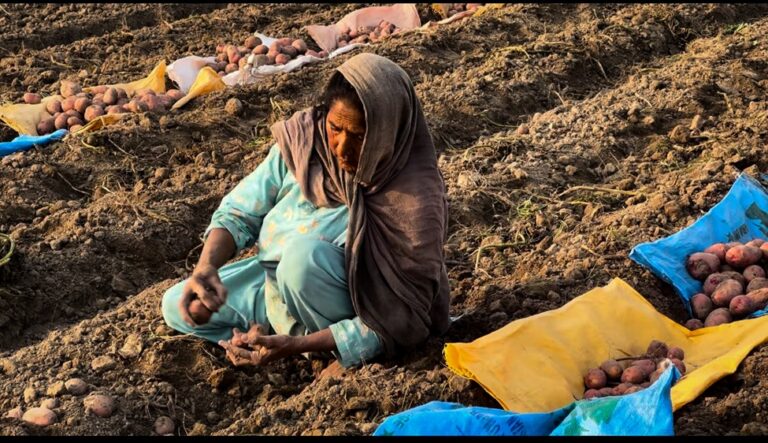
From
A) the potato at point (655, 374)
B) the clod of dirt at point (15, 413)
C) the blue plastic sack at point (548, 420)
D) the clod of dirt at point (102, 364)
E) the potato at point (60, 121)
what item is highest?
the blue plastic sack at point (548, 420)

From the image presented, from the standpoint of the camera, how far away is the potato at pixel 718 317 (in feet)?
12.1

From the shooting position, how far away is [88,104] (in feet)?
18.8

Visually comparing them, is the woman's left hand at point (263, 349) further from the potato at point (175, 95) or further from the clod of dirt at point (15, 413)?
the potato at point (175, 95)

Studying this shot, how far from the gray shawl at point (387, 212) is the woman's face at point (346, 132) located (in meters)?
0.05

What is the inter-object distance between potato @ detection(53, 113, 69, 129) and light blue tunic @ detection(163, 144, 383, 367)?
2.35 m

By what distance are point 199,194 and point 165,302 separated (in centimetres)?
142

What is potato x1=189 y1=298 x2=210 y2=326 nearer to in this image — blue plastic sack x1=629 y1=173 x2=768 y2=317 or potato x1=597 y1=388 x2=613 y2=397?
potato x1=597 y1=388 x2=613 y2=397

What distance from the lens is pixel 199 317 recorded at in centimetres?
319

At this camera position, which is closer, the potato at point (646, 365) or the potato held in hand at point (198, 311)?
the potato held in hand at point (198, 311)

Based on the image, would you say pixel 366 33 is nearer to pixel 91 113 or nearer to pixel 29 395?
pixel 91 113

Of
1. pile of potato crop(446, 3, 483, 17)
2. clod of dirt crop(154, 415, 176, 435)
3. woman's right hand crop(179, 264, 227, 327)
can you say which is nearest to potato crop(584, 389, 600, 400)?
woman's right hand crop(179, 264, 227, 327)

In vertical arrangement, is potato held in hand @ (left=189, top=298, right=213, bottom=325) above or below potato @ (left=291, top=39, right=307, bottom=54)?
above

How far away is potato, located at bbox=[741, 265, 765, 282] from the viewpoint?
3.88m

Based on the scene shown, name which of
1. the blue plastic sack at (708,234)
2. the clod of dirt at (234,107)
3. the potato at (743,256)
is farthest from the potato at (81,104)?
the potato at (743,256)
